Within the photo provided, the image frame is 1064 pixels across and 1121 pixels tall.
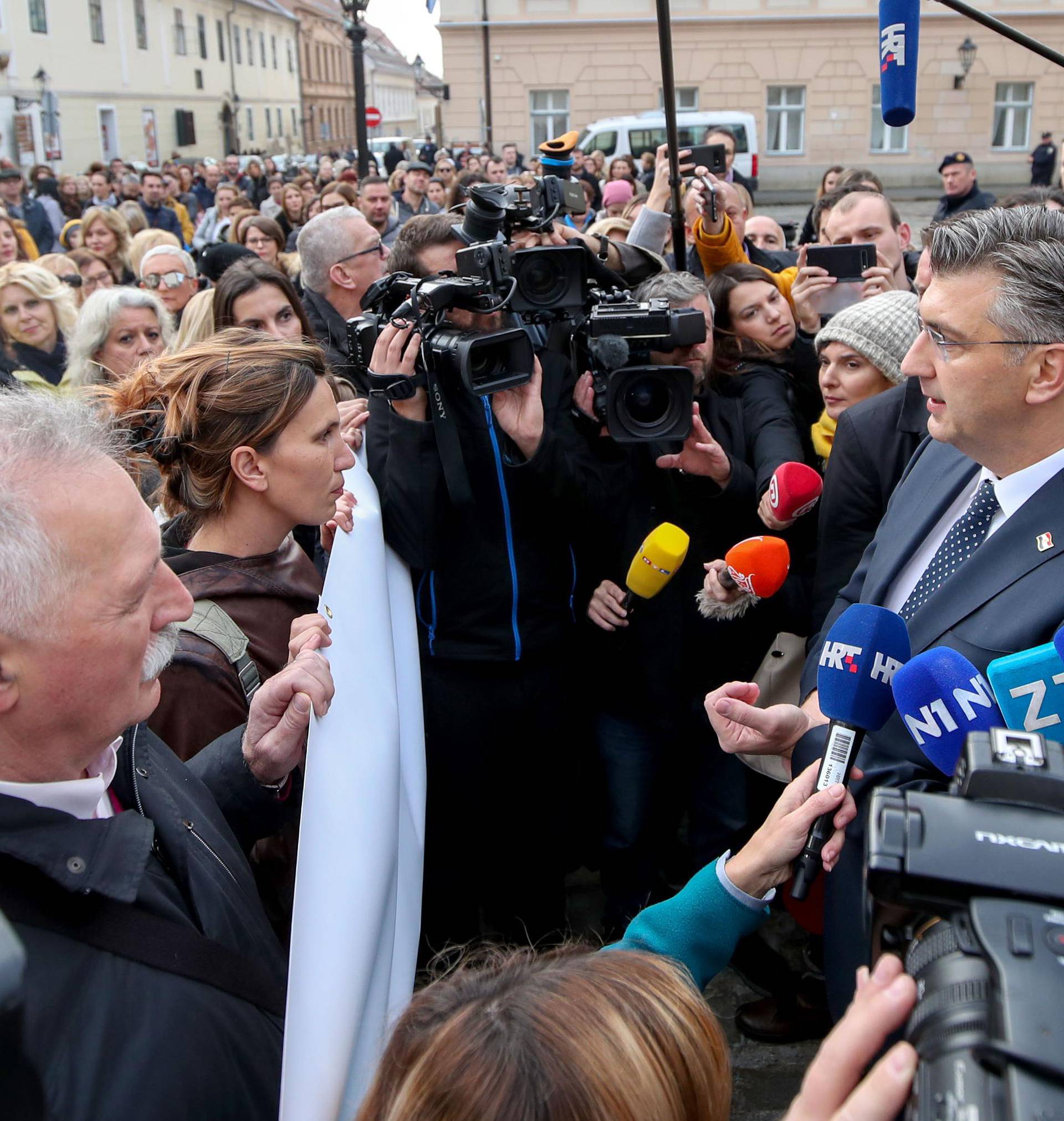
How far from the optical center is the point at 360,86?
9.30m

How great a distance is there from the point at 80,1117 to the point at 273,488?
1.35 meters

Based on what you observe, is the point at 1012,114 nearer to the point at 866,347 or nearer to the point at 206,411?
the point at 866,347

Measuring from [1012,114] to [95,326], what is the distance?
28.7m

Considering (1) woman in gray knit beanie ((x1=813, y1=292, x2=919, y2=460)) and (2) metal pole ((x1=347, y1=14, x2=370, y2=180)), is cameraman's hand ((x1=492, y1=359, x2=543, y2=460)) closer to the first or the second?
(1) woman in gray knit beanie ((x1=813, y1=292, x2=919, y2=460))

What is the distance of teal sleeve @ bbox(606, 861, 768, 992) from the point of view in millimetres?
1426

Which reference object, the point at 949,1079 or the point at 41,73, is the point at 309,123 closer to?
the point at 41,73

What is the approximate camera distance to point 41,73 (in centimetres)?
2733

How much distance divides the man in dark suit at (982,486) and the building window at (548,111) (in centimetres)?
2774

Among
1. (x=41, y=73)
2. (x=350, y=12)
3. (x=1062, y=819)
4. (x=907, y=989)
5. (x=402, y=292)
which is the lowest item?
(x=907, y=989)

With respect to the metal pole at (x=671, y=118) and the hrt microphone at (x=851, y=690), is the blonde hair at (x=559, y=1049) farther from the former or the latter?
the metal pole at (x=671, y=118)

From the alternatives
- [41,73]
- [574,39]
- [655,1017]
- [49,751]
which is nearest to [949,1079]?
[655,1017]

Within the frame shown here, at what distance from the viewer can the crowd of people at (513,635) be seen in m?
1.10

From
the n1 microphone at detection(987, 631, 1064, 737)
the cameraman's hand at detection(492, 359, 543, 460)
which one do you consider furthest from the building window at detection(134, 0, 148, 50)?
the n1 microphone at detection(987, 631, 1064, 737)

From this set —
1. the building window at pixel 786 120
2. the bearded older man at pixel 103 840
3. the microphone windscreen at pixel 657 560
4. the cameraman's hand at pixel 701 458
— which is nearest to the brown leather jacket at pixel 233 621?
the bearded older man at pixel 103 840
